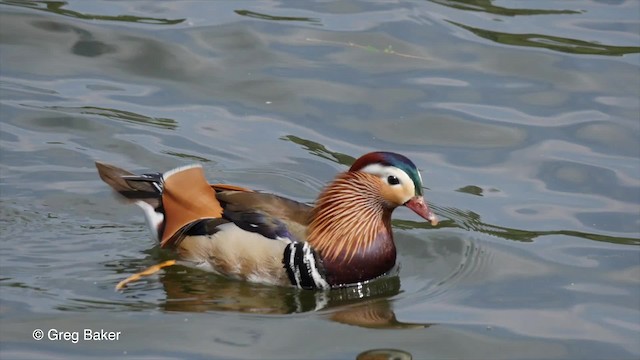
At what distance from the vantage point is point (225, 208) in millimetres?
8141

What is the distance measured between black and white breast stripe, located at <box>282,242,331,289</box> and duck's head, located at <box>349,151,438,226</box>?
0.62 meters

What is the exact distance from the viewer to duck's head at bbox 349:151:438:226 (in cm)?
791

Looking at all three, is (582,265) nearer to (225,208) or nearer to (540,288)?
(540,288)

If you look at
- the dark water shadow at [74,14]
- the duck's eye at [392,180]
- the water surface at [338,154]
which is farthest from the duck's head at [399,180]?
the dark water shadow at [74,14]

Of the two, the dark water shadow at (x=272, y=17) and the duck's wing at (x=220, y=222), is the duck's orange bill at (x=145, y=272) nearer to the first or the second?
the duck's wing at (x=220, y=222)

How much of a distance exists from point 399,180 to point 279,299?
3.45 feet

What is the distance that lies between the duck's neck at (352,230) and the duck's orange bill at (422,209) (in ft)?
0.91

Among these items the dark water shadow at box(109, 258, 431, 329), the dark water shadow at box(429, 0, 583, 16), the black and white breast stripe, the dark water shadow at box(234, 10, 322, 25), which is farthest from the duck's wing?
the dark water shadow at box(429, 0, 583, 16)

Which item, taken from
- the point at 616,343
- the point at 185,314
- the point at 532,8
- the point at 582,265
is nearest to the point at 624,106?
the point at 532,8

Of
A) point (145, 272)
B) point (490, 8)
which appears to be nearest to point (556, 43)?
point (490, 8)

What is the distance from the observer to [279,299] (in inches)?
305

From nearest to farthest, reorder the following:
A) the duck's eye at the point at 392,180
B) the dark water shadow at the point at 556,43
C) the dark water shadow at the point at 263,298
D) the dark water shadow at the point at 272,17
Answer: the dark water shadow at the point at 263,298
the duck's eye at the point at 392,180
the dark water shadow at the point at 556,43
the dark water shadow at the point at 272,17

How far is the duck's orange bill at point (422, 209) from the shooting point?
7870 mm

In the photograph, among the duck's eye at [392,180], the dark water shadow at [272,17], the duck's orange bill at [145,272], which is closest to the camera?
the duck's orange bill at [145,272]
